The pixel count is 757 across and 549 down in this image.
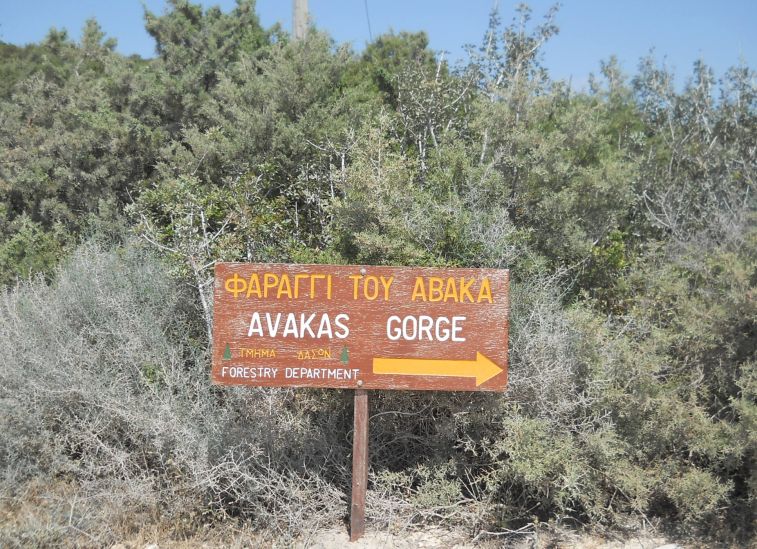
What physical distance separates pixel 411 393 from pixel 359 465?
2.52ft

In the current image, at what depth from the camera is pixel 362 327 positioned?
15.3ft

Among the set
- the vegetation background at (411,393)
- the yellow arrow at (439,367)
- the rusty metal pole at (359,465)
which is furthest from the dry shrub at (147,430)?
the yellow arrow at (439,367)

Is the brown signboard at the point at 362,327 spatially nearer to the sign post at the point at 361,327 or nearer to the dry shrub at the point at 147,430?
the sign post at the point at 361,327

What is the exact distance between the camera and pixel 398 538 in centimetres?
485

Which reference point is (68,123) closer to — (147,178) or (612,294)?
(147,178)

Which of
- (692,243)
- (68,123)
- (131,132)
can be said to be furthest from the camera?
(68,123)

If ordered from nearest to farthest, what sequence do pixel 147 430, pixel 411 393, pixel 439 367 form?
pixel 439 367, pixel 147 430, pixel 411 393

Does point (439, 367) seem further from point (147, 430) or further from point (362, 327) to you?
point (147, 430)

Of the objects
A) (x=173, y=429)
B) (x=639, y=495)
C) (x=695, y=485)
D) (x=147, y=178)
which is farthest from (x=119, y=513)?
(x=147, y=178)

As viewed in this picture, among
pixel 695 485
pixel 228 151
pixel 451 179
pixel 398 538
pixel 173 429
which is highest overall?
pixel 228 151

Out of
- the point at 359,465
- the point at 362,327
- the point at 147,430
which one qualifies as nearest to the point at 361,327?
the point at 362,327

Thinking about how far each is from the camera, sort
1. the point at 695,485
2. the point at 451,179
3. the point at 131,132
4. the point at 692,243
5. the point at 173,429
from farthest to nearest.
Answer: the point at 131,132 < the point at 692,243 < the point at 451,179 < the point at 173,429 < the point at 695,485

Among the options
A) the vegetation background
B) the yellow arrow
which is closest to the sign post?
the yellow arrow

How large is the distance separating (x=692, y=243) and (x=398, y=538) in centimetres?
384
